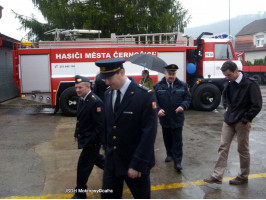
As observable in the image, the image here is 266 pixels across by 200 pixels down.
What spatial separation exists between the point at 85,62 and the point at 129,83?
7.74 m

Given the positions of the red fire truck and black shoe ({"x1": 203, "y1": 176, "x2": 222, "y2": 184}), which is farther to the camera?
the red fire truck

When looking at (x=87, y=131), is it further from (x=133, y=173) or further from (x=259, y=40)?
(x=259, y=40)

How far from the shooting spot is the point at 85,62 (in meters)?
10.4

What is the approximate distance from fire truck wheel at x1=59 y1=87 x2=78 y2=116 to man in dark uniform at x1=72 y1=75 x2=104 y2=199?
6405 millimetres

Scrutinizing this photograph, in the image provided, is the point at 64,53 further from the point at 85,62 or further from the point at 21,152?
the point at 21,152

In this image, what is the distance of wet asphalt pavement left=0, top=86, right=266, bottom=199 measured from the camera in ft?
14.1

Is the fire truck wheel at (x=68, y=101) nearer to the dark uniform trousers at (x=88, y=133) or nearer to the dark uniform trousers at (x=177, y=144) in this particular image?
the dark uniform trousers at (x=177, y=144)

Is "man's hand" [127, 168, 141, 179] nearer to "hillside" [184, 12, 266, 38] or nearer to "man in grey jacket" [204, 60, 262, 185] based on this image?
"man in grey jacket" [204, 60, 262, 185]

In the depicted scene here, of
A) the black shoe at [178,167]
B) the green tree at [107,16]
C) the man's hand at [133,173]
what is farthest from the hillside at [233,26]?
the man's hand at [133,173]

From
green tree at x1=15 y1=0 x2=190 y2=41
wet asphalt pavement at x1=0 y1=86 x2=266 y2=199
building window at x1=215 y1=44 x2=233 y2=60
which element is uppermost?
green tree at x1=15 y1=0 x2=190 y2=41

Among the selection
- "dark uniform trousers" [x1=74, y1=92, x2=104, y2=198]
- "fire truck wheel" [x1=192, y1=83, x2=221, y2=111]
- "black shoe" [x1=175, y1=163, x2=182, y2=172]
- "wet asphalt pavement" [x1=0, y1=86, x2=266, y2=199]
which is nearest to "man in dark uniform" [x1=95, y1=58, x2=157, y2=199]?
"dark uniform trousers" [x1=74, y1=92, x2=104, y2=198]

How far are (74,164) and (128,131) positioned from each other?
9.79ft

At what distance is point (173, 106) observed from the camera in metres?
5.11

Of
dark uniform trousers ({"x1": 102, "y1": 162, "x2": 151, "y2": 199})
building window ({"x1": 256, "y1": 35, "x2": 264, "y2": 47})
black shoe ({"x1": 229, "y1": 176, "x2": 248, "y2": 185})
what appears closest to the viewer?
dark uniform trousers ({"x1": 102, "y1": 162, "x2": 151, "y2": 199})
